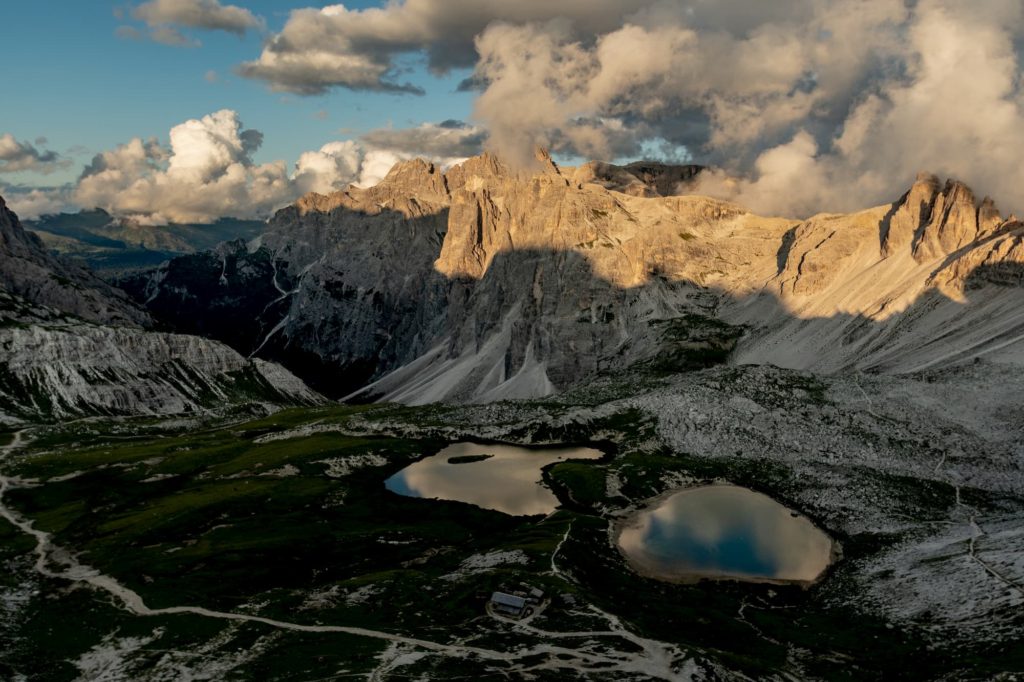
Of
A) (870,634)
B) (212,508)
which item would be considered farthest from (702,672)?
(212,508)

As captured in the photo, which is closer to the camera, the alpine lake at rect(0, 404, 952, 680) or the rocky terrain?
the rocky terrain

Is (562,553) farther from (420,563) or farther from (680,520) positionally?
(680,520)

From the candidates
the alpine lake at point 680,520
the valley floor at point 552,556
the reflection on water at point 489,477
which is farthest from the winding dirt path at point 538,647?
the reflection on water at point 489,477

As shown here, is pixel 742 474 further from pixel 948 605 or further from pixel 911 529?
pixel 948 605

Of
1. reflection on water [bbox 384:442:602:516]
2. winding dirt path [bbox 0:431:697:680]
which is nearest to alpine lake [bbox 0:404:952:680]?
winding dirt path [bbox 0:431:697:680]

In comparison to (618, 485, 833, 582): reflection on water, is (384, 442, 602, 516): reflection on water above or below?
above

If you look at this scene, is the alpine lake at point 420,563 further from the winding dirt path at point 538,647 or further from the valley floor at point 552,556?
the valley floor at point 552,556

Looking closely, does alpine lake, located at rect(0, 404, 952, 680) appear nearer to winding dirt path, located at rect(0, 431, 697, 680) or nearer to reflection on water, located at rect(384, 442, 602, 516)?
winding dirt path, located at rect(0, 431, 697, 680)
